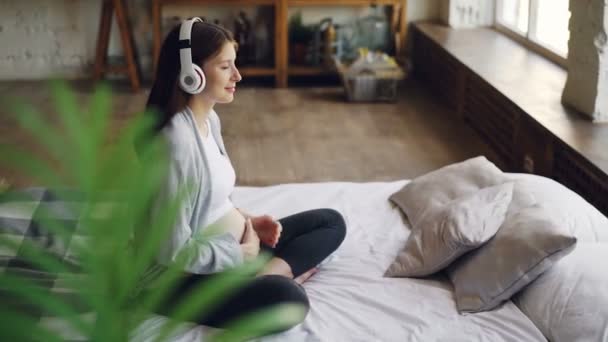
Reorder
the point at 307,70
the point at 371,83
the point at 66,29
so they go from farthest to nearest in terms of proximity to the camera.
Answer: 1. the point at 66,29
2. the point at 307,70
3. the point at 371,83

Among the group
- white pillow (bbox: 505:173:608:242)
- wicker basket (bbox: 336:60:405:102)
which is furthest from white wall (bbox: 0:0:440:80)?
white pillow (bbox: 505:173:608:242)

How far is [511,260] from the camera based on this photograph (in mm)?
2170

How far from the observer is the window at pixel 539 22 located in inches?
179

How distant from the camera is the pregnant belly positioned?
2293mm

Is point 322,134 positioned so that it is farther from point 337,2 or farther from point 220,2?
point 220,2

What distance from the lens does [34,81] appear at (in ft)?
19.5

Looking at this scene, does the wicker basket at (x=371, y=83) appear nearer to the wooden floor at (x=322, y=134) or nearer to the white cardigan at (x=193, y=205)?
the wooden floor at (x=322, y=134)

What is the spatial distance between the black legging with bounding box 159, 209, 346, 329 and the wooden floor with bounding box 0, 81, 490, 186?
1.42m

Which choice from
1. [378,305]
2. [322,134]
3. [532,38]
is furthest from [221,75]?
[532,38]

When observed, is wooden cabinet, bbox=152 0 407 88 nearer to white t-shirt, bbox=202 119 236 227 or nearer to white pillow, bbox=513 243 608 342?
white t-shirt, bbox=202 119 236 227

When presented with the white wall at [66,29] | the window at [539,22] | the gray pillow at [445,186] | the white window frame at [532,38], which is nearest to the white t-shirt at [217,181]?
the gray pillow at [445,186]

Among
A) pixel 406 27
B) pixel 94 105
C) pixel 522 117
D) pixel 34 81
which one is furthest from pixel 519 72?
pixel 94 105

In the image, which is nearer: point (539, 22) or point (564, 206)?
point (564, 206)

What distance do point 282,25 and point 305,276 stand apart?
3589mm
